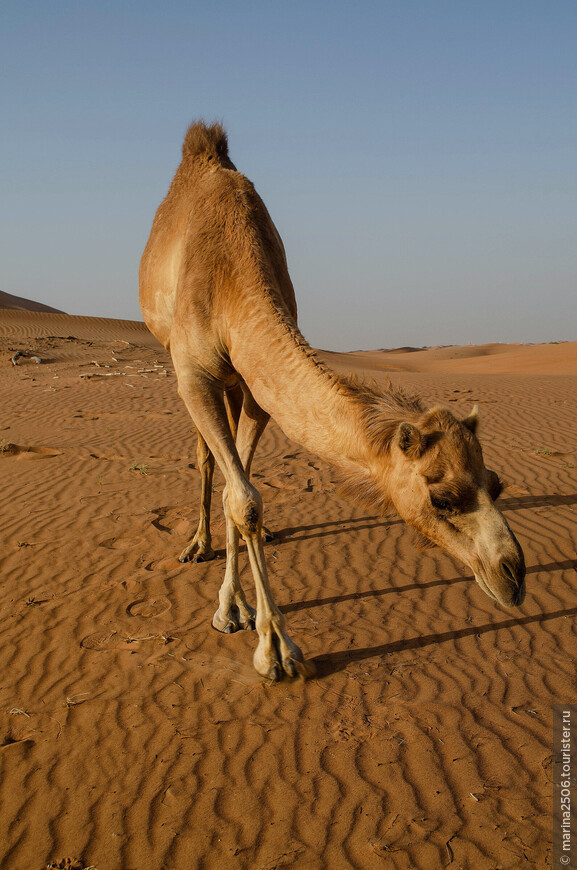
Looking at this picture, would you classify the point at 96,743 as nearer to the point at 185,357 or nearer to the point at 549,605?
the point at 185,357

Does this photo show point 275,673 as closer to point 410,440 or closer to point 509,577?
point 509,577

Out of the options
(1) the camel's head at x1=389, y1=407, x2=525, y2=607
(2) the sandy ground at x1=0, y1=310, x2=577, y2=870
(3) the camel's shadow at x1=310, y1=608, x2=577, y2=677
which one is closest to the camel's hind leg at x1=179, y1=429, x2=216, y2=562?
(2) the sandy ground at x1=0, y1=310, x2=577, y2=870

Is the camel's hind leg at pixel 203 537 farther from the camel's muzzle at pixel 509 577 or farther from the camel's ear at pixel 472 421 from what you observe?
the camel's muzzle at pixel 509 577

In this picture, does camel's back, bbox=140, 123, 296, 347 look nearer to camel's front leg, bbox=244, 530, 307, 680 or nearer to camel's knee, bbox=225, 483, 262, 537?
camel's knee, bbox=225, 483, 262, 537

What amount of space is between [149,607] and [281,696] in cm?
157

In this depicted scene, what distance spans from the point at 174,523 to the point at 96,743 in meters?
3.33

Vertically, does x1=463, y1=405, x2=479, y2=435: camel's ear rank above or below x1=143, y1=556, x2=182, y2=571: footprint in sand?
above

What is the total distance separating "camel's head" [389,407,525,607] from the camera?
2686 millimetres

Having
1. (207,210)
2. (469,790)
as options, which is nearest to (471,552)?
(469,790)

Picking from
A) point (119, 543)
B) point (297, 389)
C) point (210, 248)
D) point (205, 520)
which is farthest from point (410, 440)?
point (119, 543)

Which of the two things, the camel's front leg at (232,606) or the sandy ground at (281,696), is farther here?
the camel's front leg at (232,606)

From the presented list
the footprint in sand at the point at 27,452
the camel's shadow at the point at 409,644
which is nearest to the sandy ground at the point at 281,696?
the camel's shadow at the point at 409,644

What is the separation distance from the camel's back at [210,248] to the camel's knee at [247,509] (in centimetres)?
107

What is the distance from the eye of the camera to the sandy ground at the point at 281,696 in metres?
2.81
